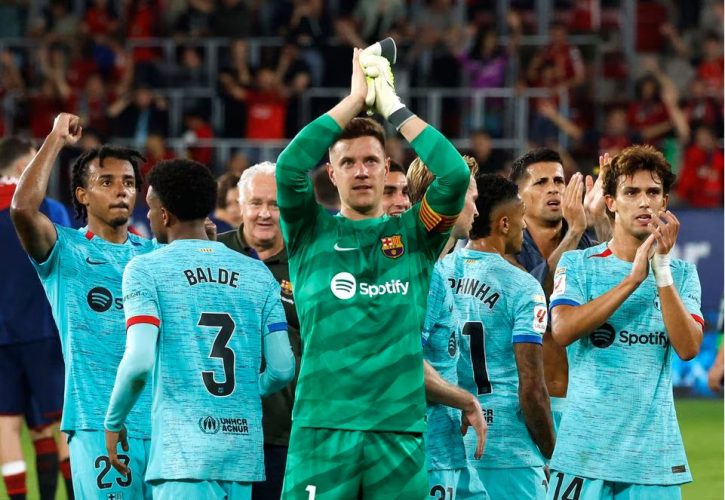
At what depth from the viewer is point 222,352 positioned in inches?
219

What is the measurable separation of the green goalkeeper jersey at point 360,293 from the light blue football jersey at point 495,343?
4.04 ft

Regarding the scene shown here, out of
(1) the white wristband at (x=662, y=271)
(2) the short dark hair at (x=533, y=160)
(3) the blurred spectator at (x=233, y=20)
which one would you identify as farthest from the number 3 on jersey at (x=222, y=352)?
(3) the blurred spectator at (x=233, y=20)

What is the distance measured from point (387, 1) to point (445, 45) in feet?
4.76

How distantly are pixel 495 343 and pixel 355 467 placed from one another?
1670 millimetres

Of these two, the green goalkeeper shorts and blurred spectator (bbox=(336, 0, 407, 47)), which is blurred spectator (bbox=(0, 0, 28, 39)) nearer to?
blurred spectator (bbox=(336, 0, 407, 47))

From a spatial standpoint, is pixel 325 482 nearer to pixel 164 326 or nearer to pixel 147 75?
pixel 164 326

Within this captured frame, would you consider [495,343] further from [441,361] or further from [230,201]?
[230,201]

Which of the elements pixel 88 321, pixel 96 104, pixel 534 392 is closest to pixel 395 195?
pixel 534 392

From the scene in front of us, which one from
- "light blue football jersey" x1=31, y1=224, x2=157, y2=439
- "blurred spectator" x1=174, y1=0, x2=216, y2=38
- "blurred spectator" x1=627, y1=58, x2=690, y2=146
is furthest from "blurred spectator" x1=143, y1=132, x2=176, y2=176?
"light blue football jersey" x1=31, y1=224, x2=157, y2=439

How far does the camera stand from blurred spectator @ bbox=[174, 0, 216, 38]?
21250 millimetres

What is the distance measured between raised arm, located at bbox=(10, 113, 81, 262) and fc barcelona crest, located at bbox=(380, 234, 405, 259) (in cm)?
188

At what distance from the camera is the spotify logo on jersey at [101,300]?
21.2ft

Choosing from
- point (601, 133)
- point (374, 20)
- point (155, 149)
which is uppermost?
point (374, 20)

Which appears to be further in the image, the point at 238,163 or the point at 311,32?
the point at 311,32
